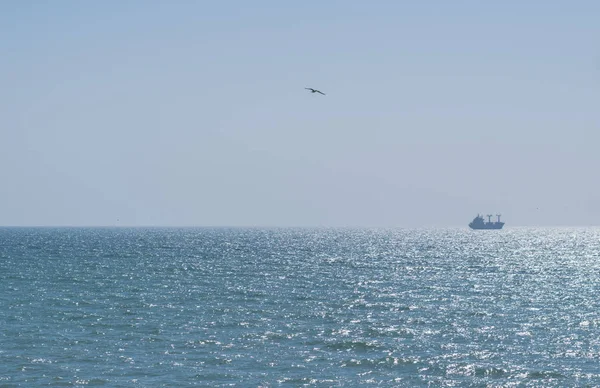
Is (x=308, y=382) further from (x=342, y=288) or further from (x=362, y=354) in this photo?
(x=342, y=288)

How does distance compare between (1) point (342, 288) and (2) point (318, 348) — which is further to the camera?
(1) point (342, 288)

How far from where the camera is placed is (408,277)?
349ft

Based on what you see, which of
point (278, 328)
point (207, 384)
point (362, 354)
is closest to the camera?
point (207, 384)

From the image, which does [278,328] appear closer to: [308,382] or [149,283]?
[308,382]

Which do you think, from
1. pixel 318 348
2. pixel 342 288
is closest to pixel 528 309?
pixel 342 288

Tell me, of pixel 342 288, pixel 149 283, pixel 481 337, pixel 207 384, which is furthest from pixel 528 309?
pixel 149 283

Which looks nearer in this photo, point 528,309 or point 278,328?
point 278,328

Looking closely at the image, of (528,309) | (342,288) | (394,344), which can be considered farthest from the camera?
(342,288)

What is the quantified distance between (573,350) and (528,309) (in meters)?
20.6

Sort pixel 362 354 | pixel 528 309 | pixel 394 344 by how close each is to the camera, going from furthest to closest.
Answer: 1. pixel 528 309
2. pixel 394 344
3. pixel 362 354

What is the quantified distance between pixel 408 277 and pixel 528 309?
35.3m

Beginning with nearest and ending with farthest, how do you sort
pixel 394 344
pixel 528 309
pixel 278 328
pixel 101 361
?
pixel 101 361, pixel 394 344, pixel 278 328, pixel 528 309

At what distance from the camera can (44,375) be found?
1684 inches

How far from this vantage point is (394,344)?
5259 centimetres
